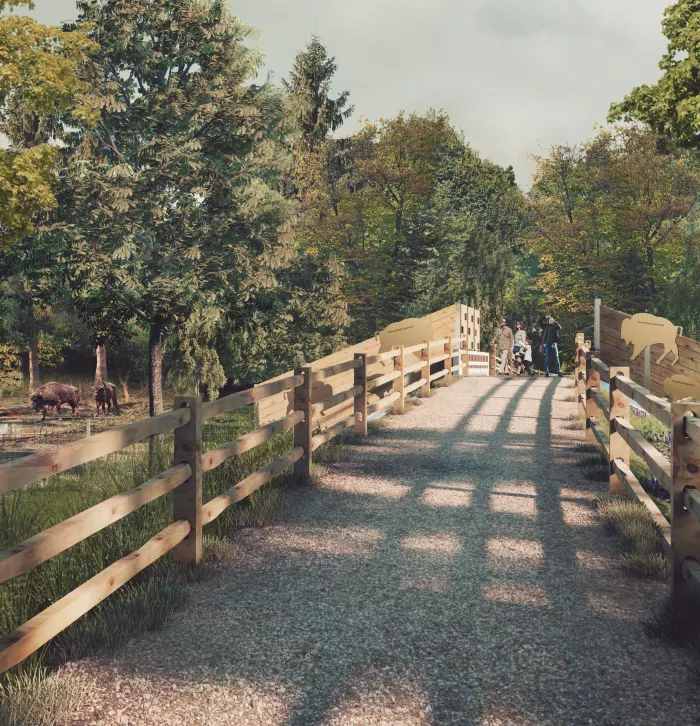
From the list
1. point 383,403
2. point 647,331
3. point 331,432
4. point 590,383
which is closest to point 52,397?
point 383,403

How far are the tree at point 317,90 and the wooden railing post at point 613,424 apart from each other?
40257 millimetres

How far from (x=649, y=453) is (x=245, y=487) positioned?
3123mm

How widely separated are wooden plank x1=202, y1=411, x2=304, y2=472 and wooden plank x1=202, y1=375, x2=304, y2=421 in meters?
0.26

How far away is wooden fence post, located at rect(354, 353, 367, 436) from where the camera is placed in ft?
37.1

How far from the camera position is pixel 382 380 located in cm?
1270

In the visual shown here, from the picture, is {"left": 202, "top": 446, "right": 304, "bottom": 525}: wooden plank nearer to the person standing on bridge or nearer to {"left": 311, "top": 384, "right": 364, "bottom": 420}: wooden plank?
{"left": 311, "top": 384, "right": 364, "bottom": 420}: wooden plank

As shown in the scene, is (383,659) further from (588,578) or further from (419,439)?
(419,439)

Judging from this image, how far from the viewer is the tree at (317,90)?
46062mm

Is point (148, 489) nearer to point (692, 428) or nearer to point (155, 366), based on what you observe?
point (692, 428)

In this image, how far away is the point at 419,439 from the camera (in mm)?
11289

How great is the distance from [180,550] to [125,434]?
3.84 ft

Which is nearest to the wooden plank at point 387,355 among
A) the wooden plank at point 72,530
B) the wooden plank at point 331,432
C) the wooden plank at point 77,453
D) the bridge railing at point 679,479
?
the wooden plank at point 331,432

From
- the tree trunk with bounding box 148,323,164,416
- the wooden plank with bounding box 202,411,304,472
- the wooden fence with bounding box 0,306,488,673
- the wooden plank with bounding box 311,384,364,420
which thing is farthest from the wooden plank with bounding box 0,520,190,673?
the tree trunk with bounding box 148,323,164,416

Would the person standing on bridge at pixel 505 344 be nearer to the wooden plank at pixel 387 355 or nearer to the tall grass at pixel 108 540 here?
the wooden plank at pixel 387 355
